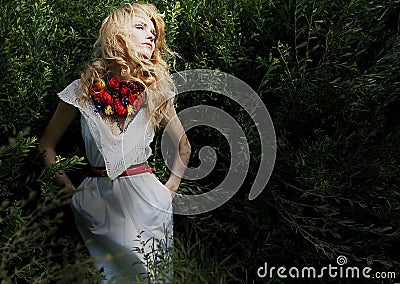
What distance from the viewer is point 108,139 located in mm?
3111

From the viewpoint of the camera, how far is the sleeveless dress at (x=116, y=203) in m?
3.07

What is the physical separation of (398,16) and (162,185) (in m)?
1.73

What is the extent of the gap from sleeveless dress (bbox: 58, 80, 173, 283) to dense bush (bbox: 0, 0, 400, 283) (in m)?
0.17

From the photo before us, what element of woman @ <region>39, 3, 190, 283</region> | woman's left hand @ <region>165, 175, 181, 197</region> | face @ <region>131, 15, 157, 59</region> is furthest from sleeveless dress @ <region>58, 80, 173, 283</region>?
face @ <region>131, 15, 157, 59</region>

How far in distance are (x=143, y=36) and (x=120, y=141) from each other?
1.82 ft

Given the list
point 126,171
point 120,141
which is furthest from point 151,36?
point 126,171

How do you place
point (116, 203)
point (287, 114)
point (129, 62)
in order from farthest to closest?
1. point (287, 114)
2. point (129, 62)
3. point (116, 203)

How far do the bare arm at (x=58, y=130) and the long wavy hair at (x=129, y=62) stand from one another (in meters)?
0.11

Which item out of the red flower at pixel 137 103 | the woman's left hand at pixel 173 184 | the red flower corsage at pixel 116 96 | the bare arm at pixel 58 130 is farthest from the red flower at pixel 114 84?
the woman's left hand at pixel 173 184

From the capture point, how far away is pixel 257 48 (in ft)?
12.2

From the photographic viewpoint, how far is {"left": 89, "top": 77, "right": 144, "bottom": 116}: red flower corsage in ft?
10.4

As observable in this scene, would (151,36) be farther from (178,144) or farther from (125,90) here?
(178,144)

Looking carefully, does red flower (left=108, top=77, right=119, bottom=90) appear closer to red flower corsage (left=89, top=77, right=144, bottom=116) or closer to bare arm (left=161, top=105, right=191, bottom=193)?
red flower corsage (left=89, top=77, right=144, bottom=116)

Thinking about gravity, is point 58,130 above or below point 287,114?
above
